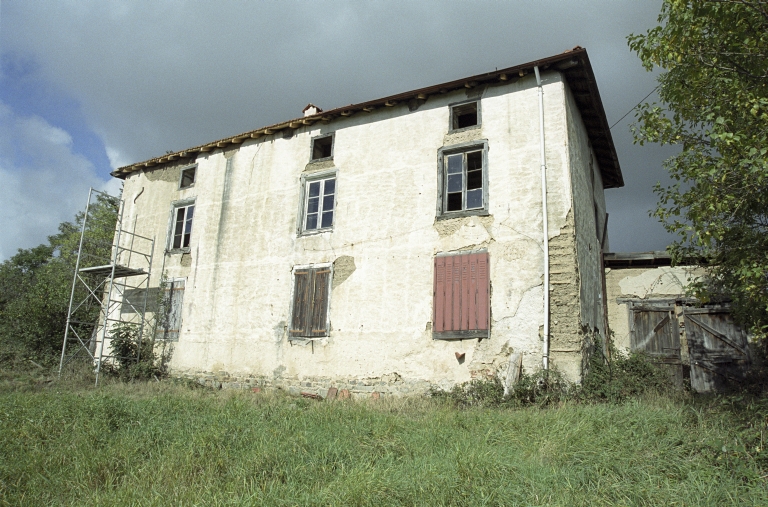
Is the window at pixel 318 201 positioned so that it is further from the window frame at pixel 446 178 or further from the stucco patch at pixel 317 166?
the window frame at pixel 446 178

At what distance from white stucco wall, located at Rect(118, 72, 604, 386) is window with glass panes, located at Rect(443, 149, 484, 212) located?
32 cm

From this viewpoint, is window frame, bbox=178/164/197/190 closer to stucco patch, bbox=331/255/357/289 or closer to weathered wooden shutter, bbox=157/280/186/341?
weathered wooden shutter, bbox=157/280/186/341

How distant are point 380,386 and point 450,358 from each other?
1.65m

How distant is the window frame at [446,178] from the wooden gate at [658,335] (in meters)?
4.42

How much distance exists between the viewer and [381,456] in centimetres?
579

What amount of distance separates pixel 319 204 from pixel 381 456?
8181mm

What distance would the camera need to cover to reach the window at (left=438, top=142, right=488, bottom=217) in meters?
11.1

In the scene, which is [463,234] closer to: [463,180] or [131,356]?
[463,180]

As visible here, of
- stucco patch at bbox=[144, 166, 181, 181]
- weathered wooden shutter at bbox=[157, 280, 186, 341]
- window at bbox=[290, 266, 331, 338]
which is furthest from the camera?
stucco patch at bbox=[144, 166, 181, 181]

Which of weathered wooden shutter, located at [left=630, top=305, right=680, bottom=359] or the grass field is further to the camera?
weathered wooden shutter, located at [left=630, top=305, right=680, bottom=359]

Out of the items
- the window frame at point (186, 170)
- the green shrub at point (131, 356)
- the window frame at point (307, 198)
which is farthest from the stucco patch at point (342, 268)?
the window frame at point (186, 170)

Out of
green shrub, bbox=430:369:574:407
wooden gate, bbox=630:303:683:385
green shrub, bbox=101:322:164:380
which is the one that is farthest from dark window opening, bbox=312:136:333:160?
wooden gate, bbox=630:303:683:385

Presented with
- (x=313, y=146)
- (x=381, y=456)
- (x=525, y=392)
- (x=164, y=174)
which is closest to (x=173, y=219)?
(x=164, y=174)

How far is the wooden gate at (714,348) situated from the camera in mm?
10992
